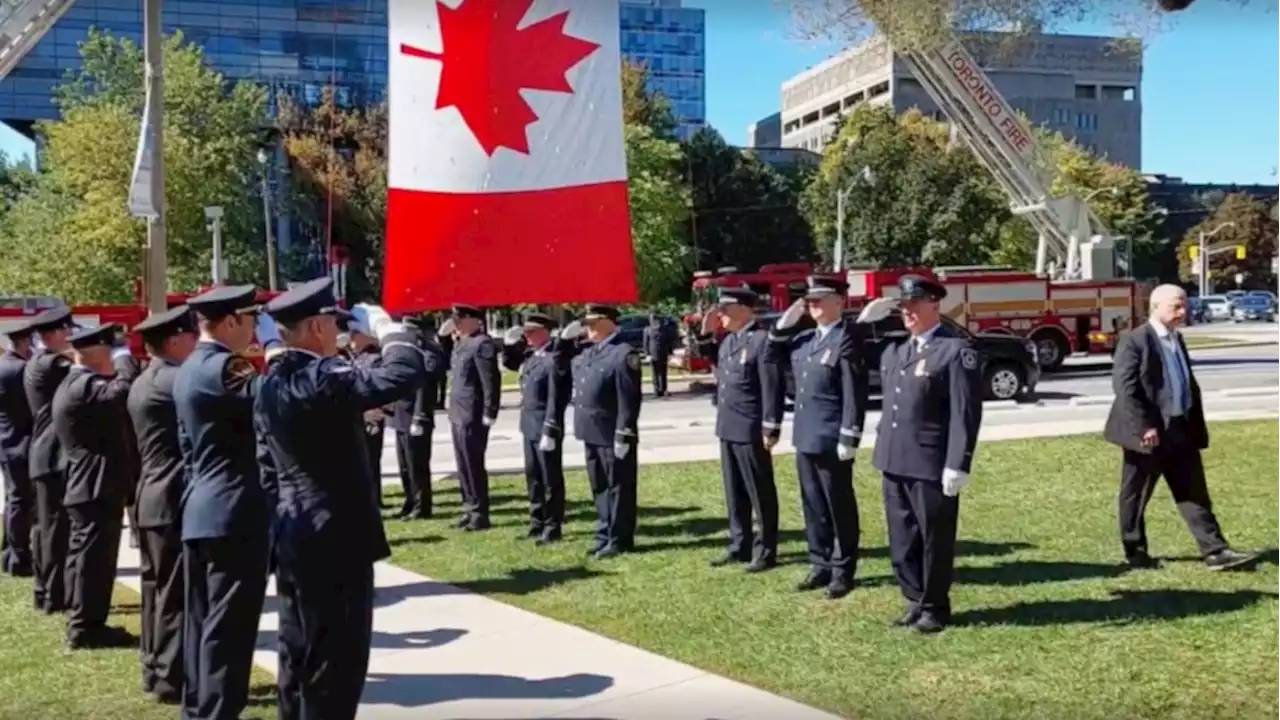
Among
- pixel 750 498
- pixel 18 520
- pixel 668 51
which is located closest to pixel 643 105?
pixel 668 51

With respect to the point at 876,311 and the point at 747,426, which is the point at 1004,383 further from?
the point at 876,311

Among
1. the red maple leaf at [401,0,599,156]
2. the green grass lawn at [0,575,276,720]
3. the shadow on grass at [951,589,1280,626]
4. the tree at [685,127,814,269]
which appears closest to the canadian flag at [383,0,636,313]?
the red maple leaf at [401,0,599,156]

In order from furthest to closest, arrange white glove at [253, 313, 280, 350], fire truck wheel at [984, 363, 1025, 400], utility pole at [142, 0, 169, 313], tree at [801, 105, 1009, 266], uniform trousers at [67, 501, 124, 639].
→ tree at [801, 105, 1009, 266], fire truck wheel at [984, 363, 1025, 400], utility pole at [142, 0, 169, 313], uniform trousers at [67, 501, 124, 639], white glove at [253, 313, 280, 350]

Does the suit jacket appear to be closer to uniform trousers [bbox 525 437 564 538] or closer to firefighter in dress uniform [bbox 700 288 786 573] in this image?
firefighter in dress uniform [bbox 700 288 786 573]

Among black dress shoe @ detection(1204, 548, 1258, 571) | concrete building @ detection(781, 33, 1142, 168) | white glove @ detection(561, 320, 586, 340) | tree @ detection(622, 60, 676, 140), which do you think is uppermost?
concrete building @ detection(781, 33, 1142, 168)

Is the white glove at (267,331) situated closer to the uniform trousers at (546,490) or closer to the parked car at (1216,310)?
the uniform trousers at (546,490)

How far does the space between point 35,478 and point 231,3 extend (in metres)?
72.7

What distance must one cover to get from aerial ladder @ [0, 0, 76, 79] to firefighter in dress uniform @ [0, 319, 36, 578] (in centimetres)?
801

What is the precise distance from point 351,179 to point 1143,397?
38.6 meters

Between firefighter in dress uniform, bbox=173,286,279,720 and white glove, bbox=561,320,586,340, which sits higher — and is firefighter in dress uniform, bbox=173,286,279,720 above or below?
below

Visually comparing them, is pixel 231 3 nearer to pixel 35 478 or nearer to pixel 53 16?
pixel 53 16

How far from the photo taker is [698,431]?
17875 mm

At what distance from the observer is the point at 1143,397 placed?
767cm

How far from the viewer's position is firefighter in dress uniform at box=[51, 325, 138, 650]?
6918 millimetres
